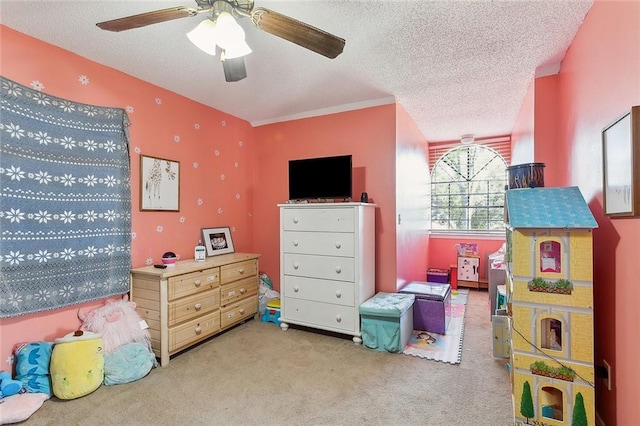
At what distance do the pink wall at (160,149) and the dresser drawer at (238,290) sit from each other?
57cm

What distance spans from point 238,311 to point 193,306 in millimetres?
649

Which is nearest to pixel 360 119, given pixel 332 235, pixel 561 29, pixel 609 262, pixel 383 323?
pixel 332 235

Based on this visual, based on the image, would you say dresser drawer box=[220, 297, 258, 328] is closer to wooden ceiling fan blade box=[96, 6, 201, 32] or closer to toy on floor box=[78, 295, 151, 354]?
toy on floor box=[78, 295, 151, 354]

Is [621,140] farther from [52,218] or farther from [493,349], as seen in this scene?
[52,218]

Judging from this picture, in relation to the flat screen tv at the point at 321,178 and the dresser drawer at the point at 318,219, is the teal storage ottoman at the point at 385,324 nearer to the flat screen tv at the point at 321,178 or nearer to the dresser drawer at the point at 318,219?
the dresser drawer at the point at 318,219

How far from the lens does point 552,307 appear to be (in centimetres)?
165

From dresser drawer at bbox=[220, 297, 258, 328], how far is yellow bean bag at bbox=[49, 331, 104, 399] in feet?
3.64

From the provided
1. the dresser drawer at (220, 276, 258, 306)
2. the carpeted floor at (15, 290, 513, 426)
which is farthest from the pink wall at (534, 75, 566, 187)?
the dresser drawer at (220, 276, 258, 306)

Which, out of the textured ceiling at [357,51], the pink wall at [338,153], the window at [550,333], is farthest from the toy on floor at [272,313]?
the window at [550,333]

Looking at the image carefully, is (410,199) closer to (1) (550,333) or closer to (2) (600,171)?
(2) (600,171)


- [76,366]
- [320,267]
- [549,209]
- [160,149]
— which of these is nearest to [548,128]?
[549,209]

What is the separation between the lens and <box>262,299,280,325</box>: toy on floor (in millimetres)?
3463

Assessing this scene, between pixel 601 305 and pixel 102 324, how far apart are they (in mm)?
3367

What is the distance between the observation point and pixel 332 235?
121 inches
